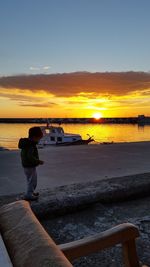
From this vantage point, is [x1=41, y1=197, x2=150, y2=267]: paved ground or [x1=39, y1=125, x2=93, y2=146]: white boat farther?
[x1=39, y1=125, x2=93, y2=146]: white boat

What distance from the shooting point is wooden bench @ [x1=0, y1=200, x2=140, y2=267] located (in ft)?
4.18

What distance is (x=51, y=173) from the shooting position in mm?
8102

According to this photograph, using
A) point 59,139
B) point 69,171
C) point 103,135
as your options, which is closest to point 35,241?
point 69,171

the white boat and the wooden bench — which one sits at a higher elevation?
the wooden bench

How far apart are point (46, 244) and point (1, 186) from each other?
209 inches

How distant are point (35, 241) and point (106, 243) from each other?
2.82 feet

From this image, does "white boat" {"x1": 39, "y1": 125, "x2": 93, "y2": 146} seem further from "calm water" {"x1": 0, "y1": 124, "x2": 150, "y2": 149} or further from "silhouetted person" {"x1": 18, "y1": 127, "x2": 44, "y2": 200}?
"silhouetted person" {"x1": 18, "y1": 127, "x2": 44, "y2": 200}

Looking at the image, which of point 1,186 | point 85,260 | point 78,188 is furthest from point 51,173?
point 85,260

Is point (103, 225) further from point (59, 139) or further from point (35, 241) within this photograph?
point (59, 139)

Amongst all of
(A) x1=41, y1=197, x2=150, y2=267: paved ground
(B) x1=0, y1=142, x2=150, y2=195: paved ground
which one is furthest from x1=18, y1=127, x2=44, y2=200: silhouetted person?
(B) x1=0, y1=142, x2=150, y2=195: paved ground

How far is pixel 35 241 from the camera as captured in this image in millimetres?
1389

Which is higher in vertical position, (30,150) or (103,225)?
(30,150)

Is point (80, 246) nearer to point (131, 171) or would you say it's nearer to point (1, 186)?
point (1, 186)

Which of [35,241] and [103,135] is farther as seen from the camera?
[103,135]
